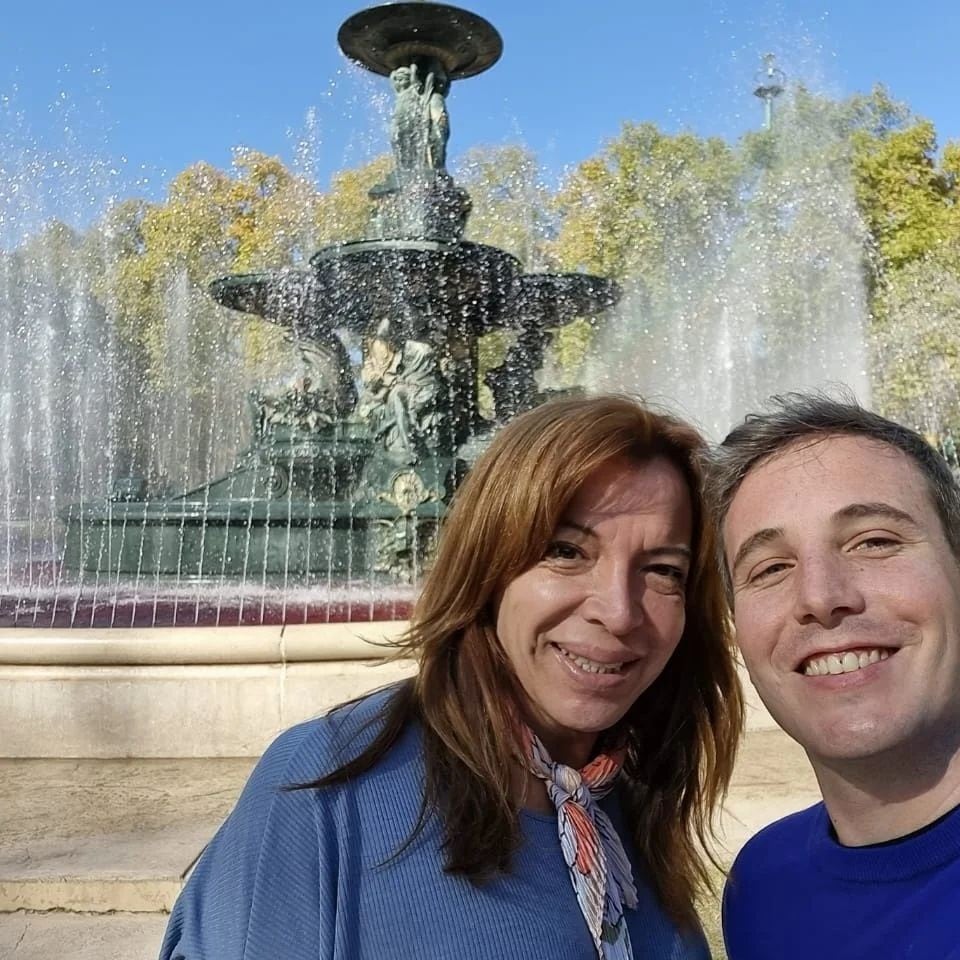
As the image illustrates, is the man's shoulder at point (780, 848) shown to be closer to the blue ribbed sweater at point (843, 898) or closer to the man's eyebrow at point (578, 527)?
the blue ribbed sweater at point (843, 898)

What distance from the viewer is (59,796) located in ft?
12.0

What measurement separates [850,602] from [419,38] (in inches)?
457

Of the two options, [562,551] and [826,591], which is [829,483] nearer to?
[826,591]

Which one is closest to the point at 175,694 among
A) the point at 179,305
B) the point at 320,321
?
the point at 320,321

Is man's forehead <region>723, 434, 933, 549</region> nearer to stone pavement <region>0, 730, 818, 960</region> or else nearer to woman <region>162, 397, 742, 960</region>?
woman <region>162, 397, 742, 960</region>

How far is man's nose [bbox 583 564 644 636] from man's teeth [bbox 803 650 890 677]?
0.28 m

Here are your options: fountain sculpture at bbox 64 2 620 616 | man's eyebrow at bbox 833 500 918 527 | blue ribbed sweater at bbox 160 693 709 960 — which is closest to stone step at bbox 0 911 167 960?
blue ribbed sweater at bbox 160 693 709 960

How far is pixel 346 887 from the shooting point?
1.23 meters

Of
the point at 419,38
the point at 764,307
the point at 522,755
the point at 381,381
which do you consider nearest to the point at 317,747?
the point at 522,755

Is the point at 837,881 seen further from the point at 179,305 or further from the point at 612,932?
the point at 179,305

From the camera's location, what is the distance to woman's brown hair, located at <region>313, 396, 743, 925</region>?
54.2 inches

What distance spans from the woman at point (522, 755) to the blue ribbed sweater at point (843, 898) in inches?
4.3

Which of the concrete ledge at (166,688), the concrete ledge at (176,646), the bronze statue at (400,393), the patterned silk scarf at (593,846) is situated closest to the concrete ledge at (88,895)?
the concrete ledge at (166,688)

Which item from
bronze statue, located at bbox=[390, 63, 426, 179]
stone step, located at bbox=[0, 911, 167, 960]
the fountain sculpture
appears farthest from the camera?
bronze statue, located at bbox=[390, 63, 426, 179]
